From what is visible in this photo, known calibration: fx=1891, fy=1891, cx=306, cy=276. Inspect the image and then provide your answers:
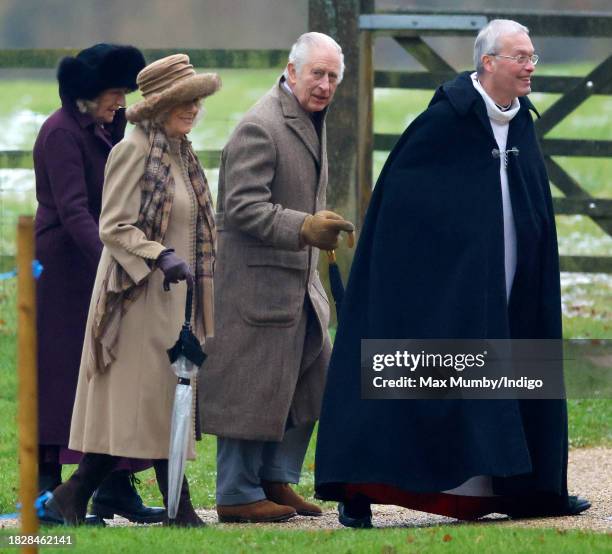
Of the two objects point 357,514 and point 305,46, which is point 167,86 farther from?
point 357,514

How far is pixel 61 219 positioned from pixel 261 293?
0.76 metres

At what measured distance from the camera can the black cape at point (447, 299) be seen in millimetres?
6508

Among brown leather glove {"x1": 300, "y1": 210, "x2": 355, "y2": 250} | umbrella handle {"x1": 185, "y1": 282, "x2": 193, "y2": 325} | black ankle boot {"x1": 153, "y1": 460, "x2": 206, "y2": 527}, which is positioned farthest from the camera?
brown leather glove {"x1": 300, "y1": 210, "x2": 355, "y2": 250}

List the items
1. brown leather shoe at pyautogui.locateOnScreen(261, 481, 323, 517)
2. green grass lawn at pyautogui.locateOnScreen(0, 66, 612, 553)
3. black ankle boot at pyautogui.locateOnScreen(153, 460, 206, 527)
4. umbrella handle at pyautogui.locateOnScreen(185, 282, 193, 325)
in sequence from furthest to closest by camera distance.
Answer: brown leather shoe at pyautogui.locateOnScreen(261, 481, 323, 517)
black ankle boot at pyautogui.locateOnScreen(153, 460, 206, 527)
umbrella handle at pyautogui.locateOnScreen(185, 282, 193, 325)
green grass lawn at pyautogui.locateOnScreen(0, 66, 612, 553)

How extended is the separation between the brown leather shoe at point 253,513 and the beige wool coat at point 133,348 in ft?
1.87

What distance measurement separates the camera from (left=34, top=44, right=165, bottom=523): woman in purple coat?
6.73 m

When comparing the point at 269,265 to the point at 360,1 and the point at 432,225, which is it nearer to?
the point at 432,225

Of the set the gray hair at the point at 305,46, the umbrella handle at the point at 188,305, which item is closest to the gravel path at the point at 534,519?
the umbrella handle at the point at 188,305

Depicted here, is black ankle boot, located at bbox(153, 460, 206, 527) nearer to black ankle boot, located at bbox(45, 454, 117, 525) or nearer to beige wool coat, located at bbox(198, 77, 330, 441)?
black ankle boot, located at bbox(45, 454, 117, 525)

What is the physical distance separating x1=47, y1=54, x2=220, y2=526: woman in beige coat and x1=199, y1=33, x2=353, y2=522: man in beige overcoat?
366mm

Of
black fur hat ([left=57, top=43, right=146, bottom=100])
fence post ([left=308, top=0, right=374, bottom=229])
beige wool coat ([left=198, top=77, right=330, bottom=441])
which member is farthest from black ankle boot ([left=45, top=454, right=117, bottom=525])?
fence post ([left=308, top=0, right=374, bottom=229])

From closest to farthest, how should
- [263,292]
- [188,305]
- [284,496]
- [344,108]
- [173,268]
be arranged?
1. [173,268]
2. [188,305]
3. [263,292]
4. [284,496]
5. [344,108]

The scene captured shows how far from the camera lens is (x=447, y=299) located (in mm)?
6559

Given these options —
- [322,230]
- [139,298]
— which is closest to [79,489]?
[139,298]
